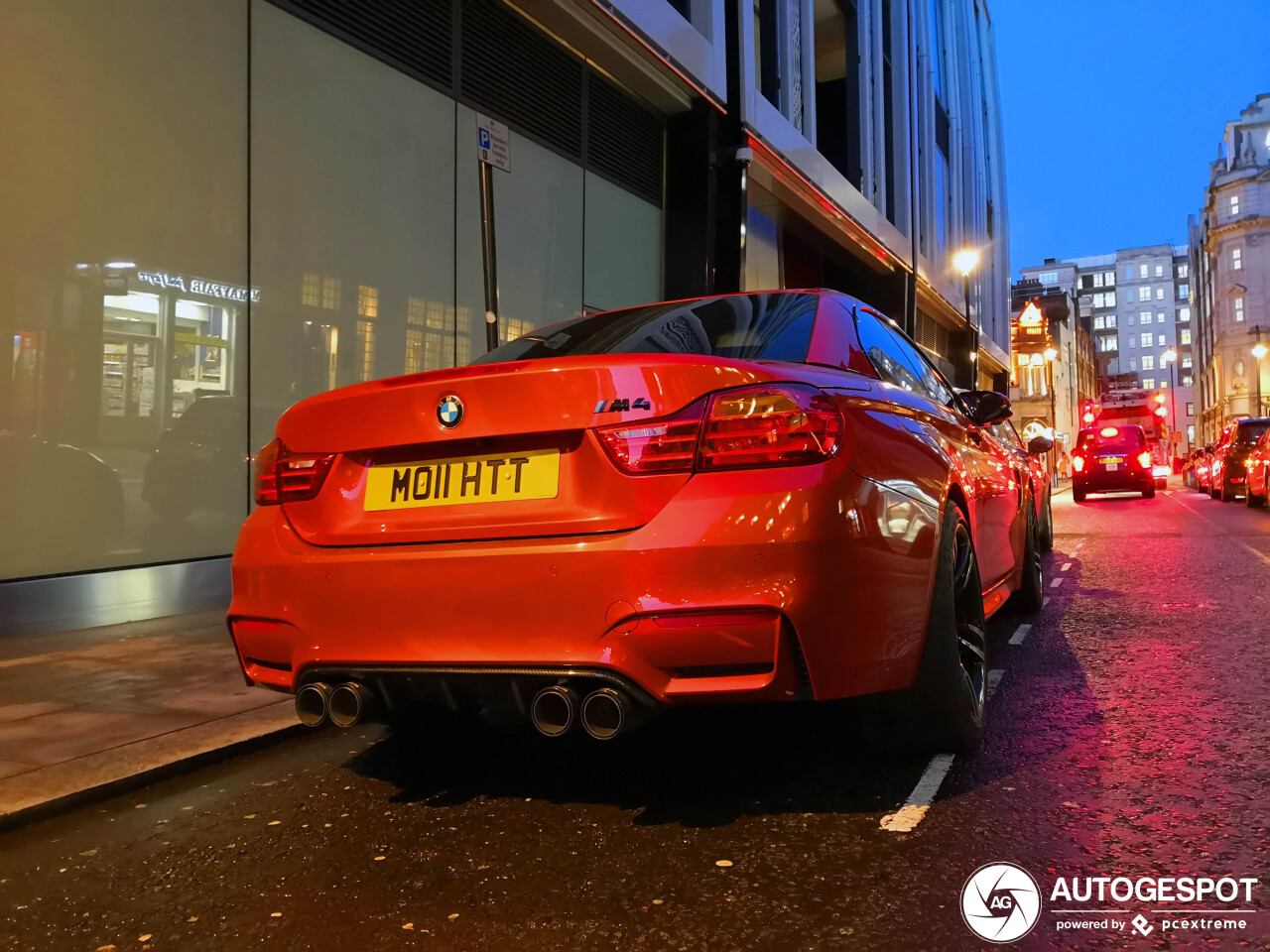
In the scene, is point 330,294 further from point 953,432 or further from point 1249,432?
point 1249,432

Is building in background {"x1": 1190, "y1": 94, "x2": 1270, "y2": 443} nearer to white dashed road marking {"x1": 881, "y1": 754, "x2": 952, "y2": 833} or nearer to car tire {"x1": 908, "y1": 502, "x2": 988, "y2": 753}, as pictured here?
car tire {"x1": 908, "y1": 502, "x2": 988, "y2": 753}

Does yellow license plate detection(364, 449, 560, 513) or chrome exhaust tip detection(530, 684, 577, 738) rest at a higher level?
yellow license plate detection(364, 449, 560, 513)

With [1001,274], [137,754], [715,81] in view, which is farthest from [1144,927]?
[1001,274]

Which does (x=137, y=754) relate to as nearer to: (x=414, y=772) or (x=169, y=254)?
(x=414, y=772)

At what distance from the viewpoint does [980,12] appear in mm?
38719

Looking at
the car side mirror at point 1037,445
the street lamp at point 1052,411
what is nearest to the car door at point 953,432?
the car side mirror at point 1037,445

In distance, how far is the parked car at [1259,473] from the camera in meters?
19.4

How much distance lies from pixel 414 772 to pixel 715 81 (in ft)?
39.4

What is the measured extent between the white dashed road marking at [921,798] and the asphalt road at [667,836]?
0.02 meters

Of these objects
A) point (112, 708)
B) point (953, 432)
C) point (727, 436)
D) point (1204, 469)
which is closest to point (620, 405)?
point (727, 436)

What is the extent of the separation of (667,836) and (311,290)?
6.63m

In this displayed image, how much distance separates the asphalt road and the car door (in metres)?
0.76

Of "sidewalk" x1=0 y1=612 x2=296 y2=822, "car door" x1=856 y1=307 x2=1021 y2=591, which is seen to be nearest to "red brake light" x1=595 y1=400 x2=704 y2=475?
"car door" x1=856 y1=307 x2=1021 y2=591

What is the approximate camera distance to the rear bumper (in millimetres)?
2518
